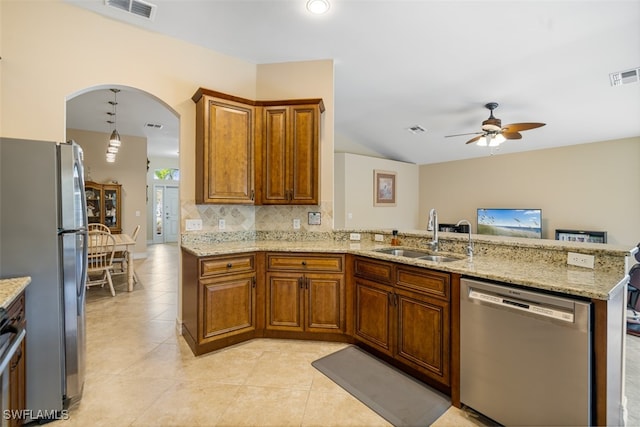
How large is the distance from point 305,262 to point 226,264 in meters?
0.71

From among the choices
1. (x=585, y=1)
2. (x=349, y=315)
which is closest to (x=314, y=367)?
(x=349, y=315)

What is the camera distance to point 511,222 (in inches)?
261

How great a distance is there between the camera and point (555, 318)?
4.73 feet

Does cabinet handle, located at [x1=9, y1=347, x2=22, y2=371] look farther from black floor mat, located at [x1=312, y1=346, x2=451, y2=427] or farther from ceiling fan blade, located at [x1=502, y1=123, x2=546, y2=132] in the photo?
ceiling fan blade, located at [x1=502, y1=123, x2=546, y2=132]

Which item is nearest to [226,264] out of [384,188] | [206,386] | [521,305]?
[206,386]

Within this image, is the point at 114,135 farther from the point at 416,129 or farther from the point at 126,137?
the point at 416,129

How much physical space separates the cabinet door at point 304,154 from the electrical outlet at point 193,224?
1.01m

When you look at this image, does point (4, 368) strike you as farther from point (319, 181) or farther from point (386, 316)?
point (319, 181)

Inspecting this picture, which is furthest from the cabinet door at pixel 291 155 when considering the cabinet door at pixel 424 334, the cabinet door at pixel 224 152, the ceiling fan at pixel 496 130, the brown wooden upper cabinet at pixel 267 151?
the ceiling fan at pixel 496 130

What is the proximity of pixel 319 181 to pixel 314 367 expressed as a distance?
5.74ft

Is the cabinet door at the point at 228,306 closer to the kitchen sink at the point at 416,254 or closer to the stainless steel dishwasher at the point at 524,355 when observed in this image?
the kitchen sink at the point at 416,254

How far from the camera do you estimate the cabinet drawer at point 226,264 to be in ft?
8.10

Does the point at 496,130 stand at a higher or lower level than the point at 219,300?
higher

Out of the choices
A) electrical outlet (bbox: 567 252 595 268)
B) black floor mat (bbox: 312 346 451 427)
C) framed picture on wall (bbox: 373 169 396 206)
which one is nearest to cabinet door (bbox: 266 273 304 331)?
black floor mat (bbox: 312 346 451 427)
